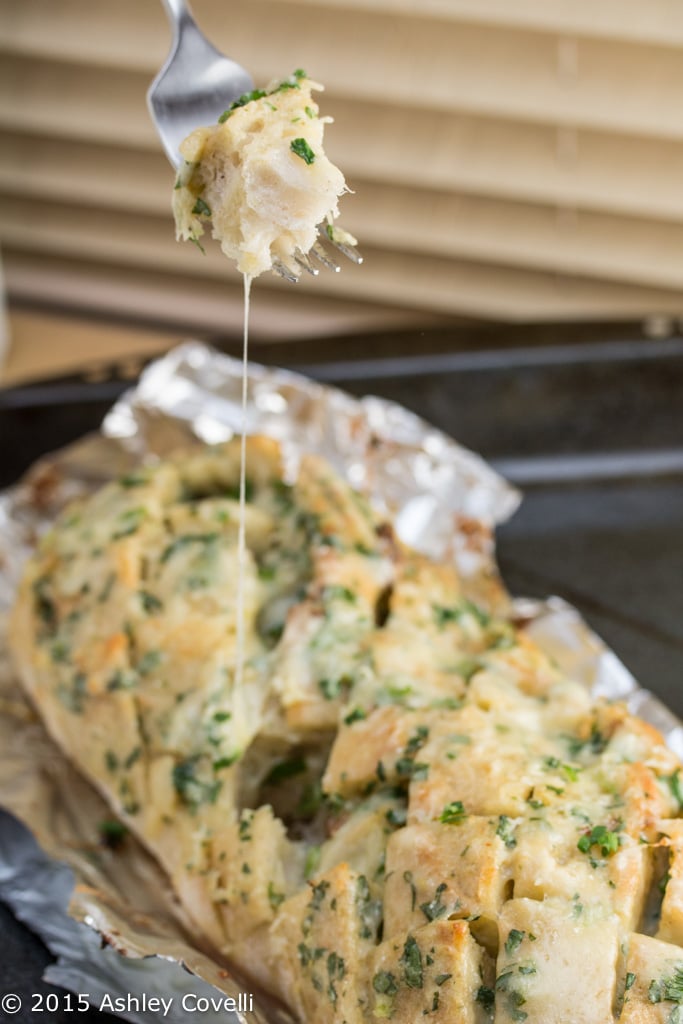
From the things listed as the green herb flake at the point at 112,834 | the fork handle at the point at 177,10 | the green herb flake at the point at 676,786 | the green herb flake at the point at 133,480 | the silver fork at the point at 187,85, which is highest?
the fork handle at the point at 177,10

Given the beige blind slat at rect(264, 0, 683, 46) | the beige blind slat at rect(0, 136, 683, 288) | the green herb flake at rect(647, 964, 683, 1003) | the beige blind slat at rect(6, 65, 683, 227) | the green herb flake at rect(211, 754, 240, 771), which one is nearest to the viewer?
the green herb flake at rect(647, 964, 683, 1003)

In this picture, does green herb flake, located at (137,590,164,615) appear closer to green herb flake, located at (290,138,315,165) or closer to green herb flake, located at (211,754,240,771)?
green herb flake, located at (211,754,240,771)

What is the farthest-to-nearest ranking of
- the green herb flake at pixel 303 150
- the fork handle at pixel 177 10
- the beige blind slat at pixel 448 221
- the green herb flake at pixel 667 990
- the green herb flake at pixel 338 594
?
the beige blind slat at pixel 448 221 < the green herb flake at pixel 338 594 < the fork handle at pixel 177 10 < the green herb flake at pixel 303 150 < the green herb flake at pixel 667 990

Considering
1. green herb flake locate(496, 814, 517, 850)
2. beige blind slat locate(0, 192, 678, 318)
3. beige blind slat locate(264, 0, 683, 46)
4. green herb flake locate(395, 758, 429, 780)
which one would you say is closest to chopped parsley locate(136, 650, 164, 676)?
green herb flake locate(395, 758, 429, 780)

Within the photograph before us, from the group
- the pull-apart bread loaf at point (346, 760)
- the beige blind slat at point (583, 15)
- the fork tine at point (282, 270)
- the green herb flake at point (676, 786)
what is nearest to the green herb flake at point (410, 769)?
the pull-apart bread loaf at point (346, 760)

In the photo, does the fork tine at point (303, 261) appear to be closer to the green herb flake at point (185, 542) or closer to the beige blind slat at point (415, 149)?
the green herb flake at point (185, 542)

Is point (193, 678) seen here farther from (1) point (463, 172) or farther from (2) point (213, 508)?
(1) point (463, 172)

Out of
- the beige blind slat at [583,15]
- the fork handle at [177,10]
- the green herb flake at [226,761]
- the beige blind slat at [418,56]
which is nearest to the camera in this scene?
the fork handle at [177,10]
